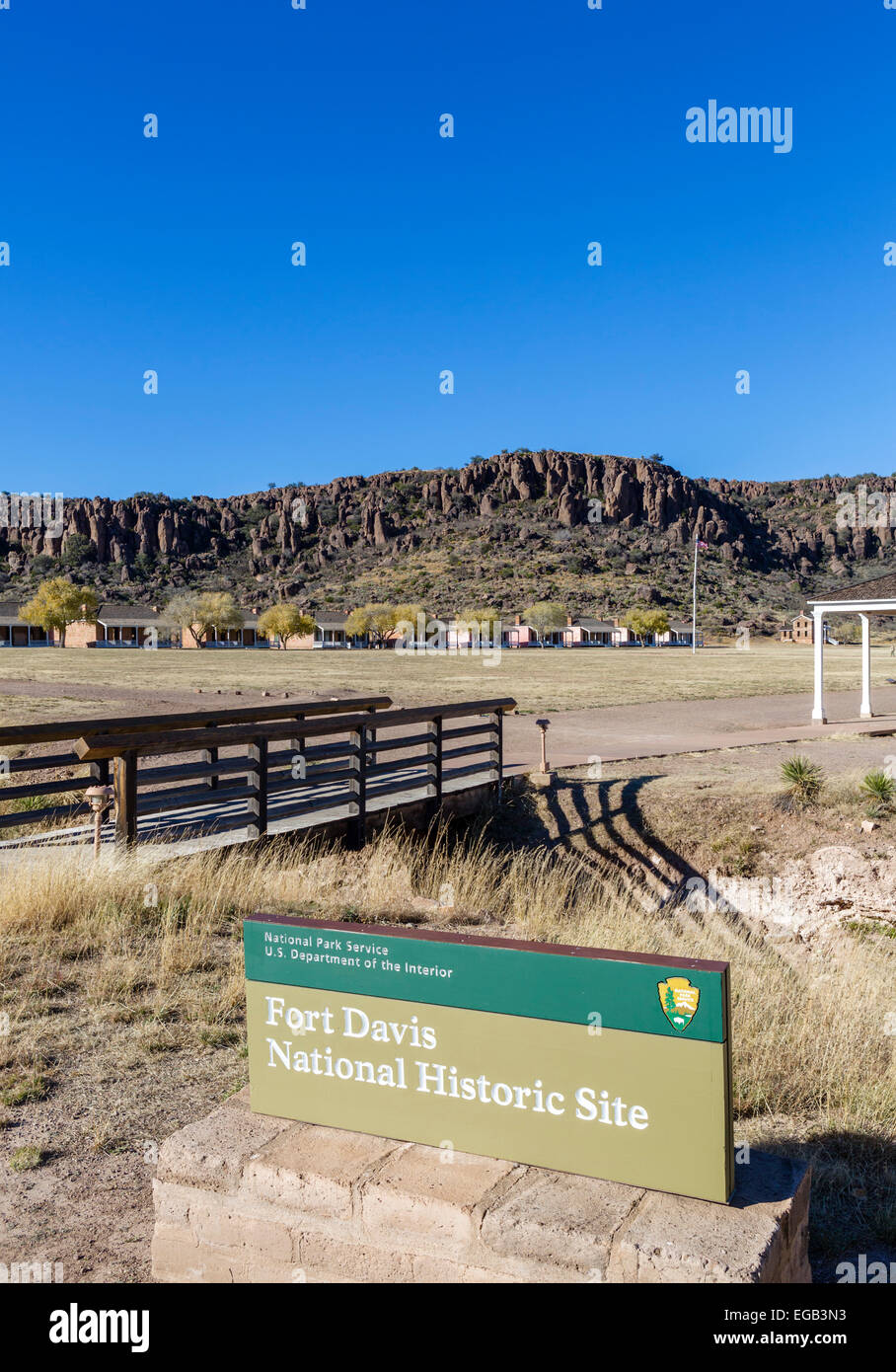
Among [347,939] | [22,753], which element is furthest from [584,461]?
[347,939]

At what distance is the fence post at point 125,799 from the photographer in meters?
7.89

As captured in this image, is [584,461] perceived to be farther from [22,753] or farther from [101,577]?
[22,753]

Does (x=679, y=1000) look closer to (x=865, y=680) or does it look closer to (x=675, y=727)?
(x=675, y=727)

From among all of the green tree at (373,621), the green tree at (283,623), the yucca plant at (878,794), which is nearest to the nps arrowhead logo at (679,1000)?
the yucca plant at (878,794)

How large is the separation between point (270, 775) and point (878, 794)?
7440 mm

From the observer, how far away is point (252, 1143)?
9.80ft

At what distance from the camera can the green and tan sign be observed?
8.46ft

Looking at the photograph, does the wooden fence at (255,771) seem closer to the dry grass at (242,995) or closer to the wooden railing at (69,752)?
the wooden railing at (69,752)

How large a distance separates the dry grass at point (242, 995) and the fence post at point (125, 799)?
2.12 ft

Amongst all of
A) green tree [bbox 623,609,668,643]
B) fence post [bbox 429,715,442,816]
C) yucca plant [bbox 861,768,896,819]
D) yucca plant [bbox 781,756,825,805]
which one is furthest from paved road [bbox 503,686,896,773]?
green tree [bbox 623,609,668,643]

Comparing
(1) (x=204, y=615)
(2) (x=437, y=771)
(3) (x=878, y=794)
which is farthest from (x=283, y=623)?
(3) (x=878, y=794)

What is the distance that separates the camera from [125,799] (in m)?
8.01

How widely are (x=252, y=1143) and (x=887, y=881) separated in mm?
9390
